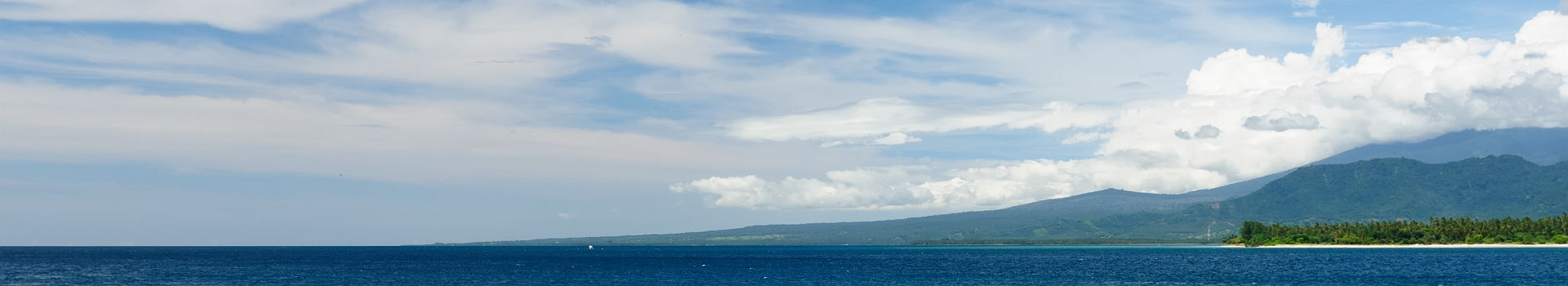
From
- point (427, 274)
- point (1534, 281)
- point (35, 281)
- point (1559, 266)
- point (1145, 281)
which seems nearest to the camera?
point (1534, 281)

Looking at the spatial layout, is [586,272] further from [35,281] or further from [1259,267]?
[1259,267]

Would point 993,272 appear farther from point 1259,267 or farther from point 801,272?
point 1259,267

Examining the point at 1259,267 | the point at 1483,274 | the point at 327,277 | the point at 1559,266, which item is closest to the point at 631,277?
the point at 327,277

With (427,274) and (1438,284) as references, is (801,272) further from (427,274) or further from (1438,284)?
(1438,284)

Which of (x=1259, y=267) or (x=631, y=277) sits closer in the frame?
(x=631, y=277)

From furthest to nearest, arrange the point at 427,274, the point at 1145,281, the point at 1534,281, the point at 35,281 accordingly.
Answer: the point at 427,274, the point at 35,281, the point at 1145,281, the point at 1534,281

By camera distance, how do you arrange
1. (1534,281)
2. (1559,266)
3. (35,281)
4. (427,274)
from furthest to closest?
(427,274)
(1559,266)
(35,281)
(1534,281)

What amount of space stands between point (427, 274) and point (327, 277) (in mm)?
13580

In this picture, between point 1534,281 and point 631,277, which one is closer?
point 1534,281

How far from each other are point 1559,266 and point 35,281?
19495cm

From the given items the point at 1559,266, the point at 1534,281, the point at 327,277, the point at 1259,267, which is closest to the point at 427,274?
the point at 327,277

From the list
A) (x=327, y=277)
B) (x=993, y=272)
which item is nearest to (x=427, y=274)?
(x=327, y=277)

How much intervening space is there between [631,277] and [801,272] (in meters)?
31.6

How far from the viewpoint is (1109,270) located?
183 m
